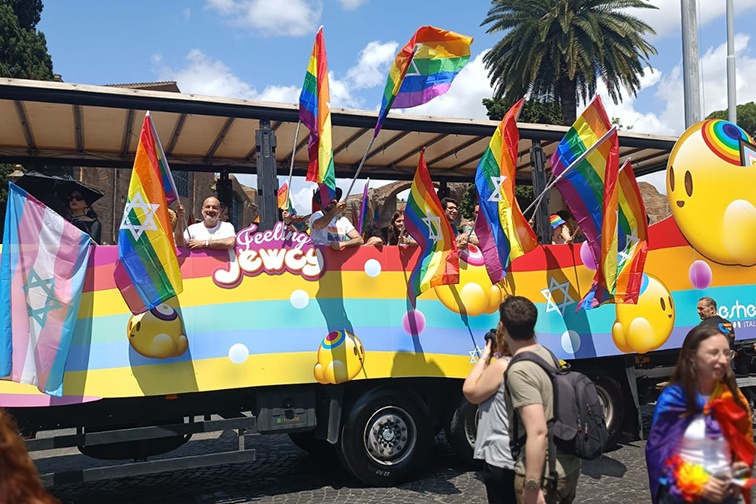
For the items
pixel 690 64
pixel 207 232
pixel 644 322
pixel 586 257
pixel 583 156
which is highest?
pixel 690 64

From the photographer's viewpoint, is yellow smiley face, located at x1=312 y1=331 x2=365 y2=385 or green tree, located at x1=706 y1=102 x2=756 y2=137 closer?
yellow smiley face, located at x1=312 y1=331 x2=365 y2=385

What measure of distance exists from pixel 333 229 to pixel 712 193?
4.18 meters

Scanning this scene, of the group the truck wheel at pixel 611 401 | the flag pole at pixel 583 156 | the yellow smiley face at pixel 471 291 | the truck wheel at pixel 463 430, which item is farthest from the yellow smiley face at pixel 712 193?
the truck wheel at pixel 463 430

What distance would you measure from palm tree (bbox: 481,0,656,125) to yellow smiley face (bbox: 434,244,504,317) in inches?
738

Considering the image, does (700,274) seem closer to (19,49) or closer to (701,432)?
(701,432)

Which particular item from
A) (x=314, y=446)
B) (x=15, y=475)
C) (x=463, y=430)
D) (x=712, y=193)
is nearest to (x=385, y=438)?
(x=463, y=430)

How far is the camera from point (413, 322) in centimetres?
642

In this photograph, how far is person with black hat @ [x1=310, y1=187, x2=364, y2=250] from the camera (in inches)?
238

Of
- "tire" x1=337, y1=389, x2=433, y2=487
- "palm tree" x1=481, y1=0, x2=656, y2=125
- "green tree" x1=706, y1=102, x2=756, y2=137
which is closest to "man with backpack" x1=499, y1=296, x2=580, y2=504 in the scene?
"tire" x1=337, y1=389, x2=433, y2=487

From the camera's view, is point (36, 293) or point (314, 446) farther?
point (314, 446)

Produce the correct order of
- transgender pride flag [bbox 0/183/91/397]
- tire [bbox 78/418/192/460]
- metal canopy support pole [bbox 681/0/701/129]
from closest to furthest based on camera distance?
1. transgender pride flag [bbox 0/183/91/397]
2. tire [bbox 78/418/192/460]
3. metal canopy support pole [bbox 681/0/701/129]

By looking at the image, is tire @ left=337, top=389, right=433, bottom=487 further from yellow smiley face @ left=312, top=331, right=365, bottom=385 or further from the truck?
yellow smiley face @ left=312, top=331, right=365, bottom=385

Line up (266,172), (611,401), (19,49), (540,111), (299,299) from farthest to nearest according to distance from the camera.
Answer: (540,111)
(19,49)
(611,401)
(266,172)
(299,299)

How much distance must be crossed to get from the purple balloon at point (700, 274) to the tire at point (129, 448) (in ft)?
18.2
